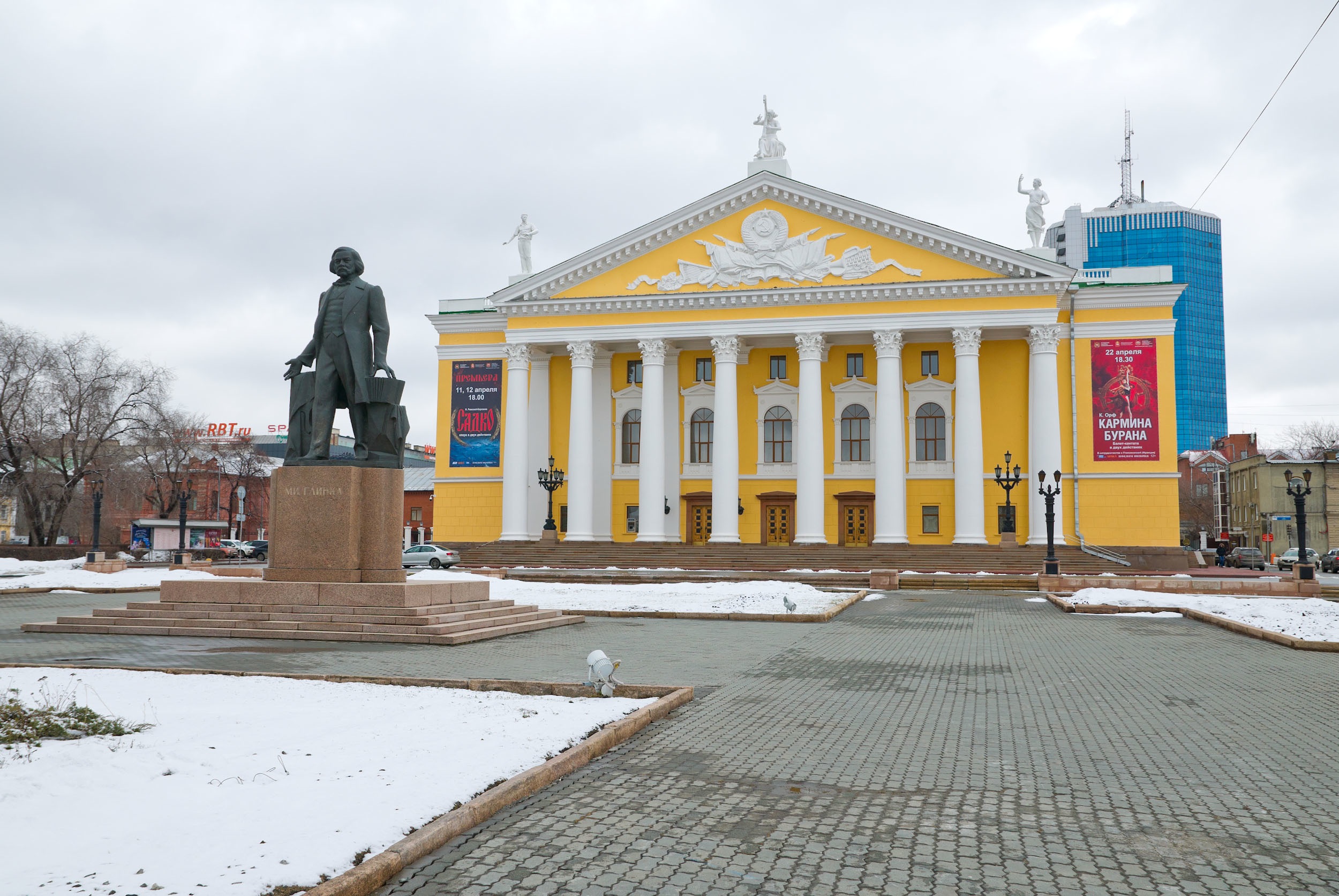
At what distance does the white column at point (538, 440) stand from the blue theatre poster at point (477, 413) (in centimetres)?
151

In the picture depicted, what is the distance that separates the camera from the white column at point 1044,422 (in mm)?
41281

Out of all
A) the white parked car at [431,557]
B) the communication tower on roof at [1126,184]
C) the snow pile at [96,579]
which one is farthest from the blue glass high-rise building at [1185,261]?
the snow pile at [96,579]

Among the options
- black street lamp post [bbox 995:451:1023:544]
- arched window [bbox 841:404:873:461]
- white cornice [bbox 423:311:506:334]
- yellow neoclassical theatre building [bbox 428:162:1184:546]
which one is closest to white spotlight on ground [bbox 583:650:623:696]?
Result: black street lamp post [bbox 995:451:1023:544]

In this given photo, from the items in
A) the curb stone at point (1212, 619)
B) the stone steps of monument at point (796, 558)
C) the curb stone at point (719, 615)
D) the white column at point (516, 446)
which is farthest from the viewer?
the white column at point (516, 446)

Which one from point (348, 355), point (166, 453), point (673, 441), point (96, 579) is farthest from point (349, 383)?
point (166, 453)

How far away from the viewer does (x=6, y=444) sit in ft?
153

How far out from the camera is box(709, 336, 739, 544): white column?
43219 millimetres

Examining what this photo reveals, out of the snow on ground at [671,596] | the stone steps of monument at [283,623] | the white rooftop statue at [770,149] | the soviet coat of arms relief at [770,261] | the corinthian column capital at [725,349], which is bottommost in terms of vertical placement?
the snow on ground at [671,596]

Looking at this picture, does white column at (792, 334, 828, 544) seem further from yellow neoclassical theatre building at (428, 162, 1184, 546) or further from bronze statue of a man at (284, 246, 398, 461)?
bronze statue of a man at (284, 246, 398, 461)

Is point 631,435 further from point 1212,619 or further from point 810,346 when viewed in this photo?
point 1212,619

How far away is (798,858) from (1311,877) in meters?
2.22

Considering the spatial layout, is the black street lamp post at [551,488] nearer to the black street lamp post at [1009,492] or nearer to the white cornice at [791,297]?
the white cornice at [791,297]

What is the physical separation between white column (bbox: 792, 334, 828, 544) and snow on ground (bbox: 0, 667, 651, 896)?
34.7 metres

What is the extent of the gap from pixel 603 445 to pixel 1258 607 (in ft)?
104
